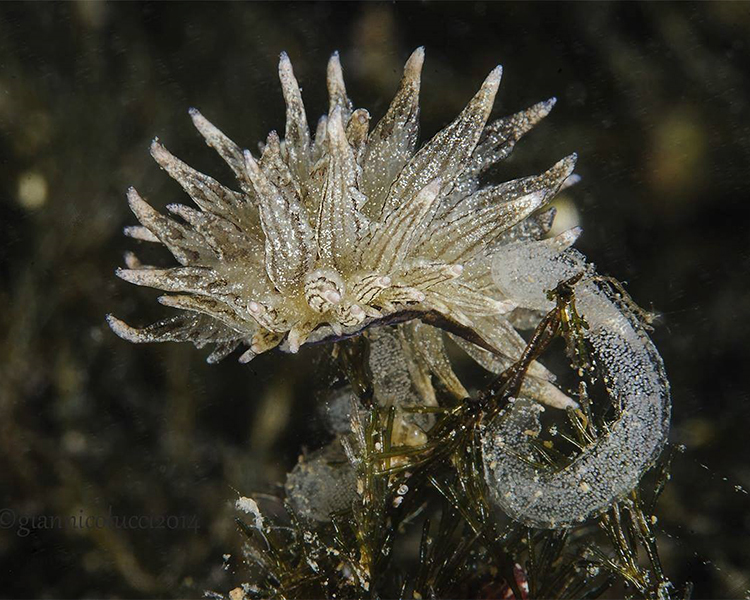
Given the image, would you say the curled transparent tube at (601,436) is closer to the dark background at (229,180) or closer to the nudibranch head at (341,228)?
the nudibranch head at (341,228)

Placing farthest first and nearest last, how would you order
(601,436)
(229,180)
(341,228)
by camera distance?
(229,180) < (601,436) < (341,228)

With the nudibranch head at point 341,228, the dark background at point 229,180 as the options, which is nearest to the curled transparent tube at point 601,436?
the nudibranch head at point 341,228

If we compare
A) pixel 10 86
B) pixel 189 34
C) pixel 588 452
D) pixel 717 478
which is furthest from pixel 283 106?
pixel 717 478

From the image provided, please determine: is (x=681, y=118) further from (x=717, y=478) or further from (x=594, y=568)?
(x=594, y=568)

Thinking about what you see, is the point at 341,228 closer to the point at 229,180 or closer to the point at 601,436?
the point at 601,436

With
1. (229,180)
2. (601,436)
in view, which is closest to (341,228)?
(601,436)

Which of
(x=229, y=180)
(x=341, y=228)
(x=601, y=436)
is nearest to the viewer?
(x=341, y=228)

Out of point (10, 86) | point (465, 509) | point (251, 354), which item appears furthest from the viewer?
point (10, 86)
